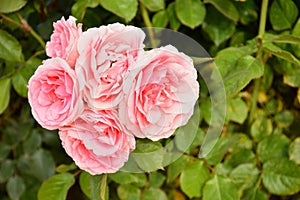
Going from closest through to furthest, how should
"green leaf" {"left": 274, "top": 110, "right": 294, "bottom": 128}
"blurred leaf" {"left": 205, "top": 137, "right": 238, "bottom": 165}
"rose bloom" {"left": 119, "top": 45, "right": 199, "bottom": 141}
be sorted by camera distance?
1. "rose bloom" {"left": 119, "top": 45, "right": 199, "bottom": 141}
2. "blurred leaf" {"left": 205, "top": 137, "right": 238, "bottom": 165}
3. "green leaf" {"left": 274, "top": 110, "right": 294, "bottom": 128}

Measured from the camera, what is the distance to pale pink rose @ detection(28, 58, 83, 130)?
0.63 m

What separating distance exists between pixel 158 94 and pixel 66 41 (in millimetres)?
124

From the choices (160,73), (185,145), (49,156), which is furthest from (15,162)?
(160,73)

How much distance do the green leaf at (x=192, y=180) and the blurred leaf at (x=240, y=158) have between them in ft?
0.23

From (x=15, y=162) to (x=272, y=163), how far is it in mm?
443

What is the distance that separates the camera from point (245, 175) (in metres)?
0.87

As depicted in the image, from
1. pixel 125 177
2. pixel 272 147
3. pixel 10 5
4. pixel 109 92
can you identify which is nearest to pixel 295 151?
pixel 272 147

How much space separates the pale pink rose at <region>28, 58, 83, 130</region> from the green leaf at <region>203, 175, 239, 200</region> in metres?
0.27

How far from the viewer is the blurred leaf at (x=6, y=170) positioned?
0.99 meters

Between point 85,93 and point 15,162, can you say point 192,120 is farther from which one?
point 15,162

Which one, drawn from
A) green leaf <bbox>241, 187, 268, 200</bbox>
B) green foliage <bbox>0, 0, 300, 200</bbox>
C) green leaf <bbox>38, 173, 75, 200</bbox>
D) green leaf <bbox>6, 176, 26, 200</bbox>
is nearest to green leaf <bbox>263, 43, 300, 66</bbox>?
green foliage <bbox>0, 0, 300, 200</bbox>

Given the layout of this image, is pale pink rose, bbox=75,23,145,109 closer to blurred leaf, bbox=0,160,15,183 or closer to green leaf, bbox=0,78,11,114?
green leaf, bbox=0,78,11,114

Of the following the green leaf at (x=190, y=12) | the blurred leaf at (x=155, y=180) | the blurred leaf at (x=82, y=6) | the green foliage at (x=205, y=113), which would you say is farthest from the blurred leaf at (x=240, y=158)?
the blurred leaf at (x=82, y=6)

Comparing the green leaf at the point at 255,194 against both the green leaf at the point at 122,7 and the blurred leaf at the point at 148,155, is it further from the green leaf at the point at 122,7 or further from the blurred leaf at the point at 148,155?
the green leaf at the point at 122,7
